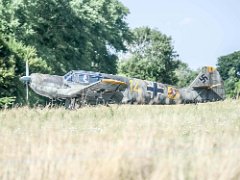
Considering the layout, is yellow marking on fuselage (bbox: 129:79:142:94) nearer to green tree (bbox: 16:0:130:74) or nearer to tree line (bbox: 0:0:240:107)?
tree line (bbox: 0:0:240:107)

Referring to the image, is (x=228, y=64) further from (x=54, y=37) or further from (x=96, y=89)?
(x=96, y=89)

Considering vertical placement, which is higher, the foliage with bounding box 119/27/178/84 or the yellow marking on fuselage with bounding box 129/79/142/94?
the foliage with bounding box 119/27/178/84

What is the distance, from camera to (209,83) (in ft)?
92.0

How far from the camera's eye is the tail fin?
1095 inches

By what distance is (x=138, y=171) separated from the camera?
13.7ft

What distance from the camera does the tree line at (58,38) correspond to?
29.0 metres

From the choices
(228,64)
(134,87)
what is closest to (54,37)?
(134,87)

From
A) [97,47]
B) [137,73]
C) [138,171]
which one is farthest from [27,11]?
[138,171]

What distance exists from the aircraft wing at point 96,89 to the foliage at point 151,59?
47.4 m

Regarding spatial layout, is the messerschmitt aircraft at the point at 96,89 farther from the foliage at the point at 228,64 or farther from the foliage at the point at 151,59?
the foliage at the point at 228,64

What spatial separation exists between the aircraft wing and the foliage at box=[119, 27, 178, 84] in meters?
47.4

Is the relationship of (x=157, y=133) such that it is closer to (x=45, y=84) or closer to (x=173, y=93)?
(x=45, y=84)

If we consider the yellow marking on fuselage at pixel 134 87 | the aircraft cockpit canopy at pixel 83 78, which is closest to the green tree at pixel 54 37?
the aircraft cockpit canopy at pixel 83 78

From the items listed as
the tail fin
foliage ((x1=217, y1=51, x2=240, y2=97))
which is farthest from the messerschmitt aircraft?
foliage ((x1=217, y1=51, x2=240, y2=97))
